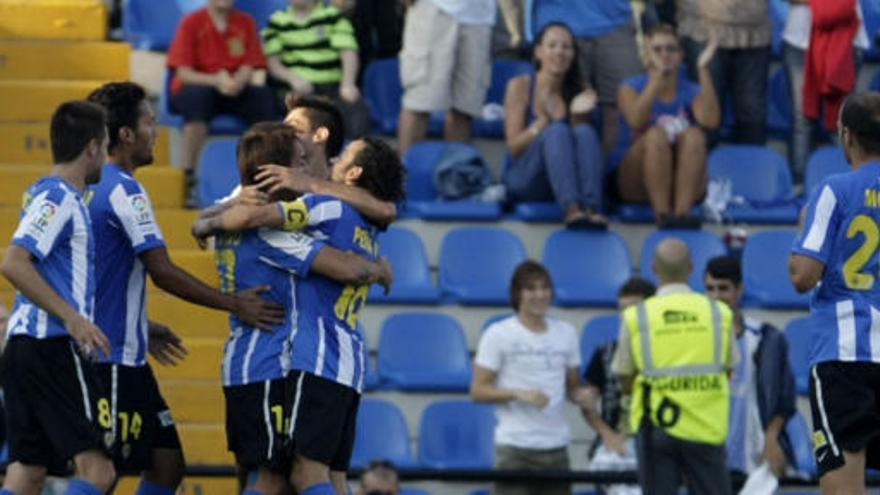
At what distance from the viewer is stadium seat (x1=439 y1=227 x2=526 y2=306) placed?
1474 centimetres

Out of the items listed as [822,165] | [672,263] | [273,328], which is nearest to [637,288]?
[672,263]

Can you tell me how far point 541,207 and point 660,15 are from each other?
1.91m

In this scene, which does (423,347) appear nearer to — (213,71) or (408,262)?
(408,262)

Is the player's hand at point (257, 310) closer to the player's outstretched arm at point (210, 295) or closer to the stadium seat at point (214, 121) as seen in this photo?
the player's outstretched arm at point (210, 295)

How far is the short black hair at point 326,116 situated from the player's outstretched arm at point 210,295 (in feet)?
2.45

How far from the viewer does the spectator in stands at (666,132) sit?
49.1 ft

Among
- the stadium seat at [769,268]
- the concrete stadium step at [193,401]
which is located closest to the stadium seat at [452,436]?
the concrete stadium step at [193,401]

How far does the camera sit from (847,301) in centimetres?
1021

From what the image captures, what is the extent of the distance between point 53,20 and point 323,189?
20.2 ft

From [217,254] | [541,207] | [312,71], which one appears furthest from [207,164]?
[217,254]

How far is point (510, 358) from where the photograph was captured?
525 inches

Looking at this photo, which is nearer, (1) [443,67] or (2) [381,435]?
(2) [381,435]

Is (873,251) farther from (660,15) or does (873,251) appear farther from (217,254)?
(660,15)

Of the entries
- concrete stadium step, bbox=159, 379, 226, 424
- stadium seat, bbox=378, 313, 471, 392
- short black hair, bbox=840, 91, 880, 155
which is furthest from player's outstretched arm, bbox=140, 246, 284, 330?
stadium seat, bbox=378, 313, 471, 392
